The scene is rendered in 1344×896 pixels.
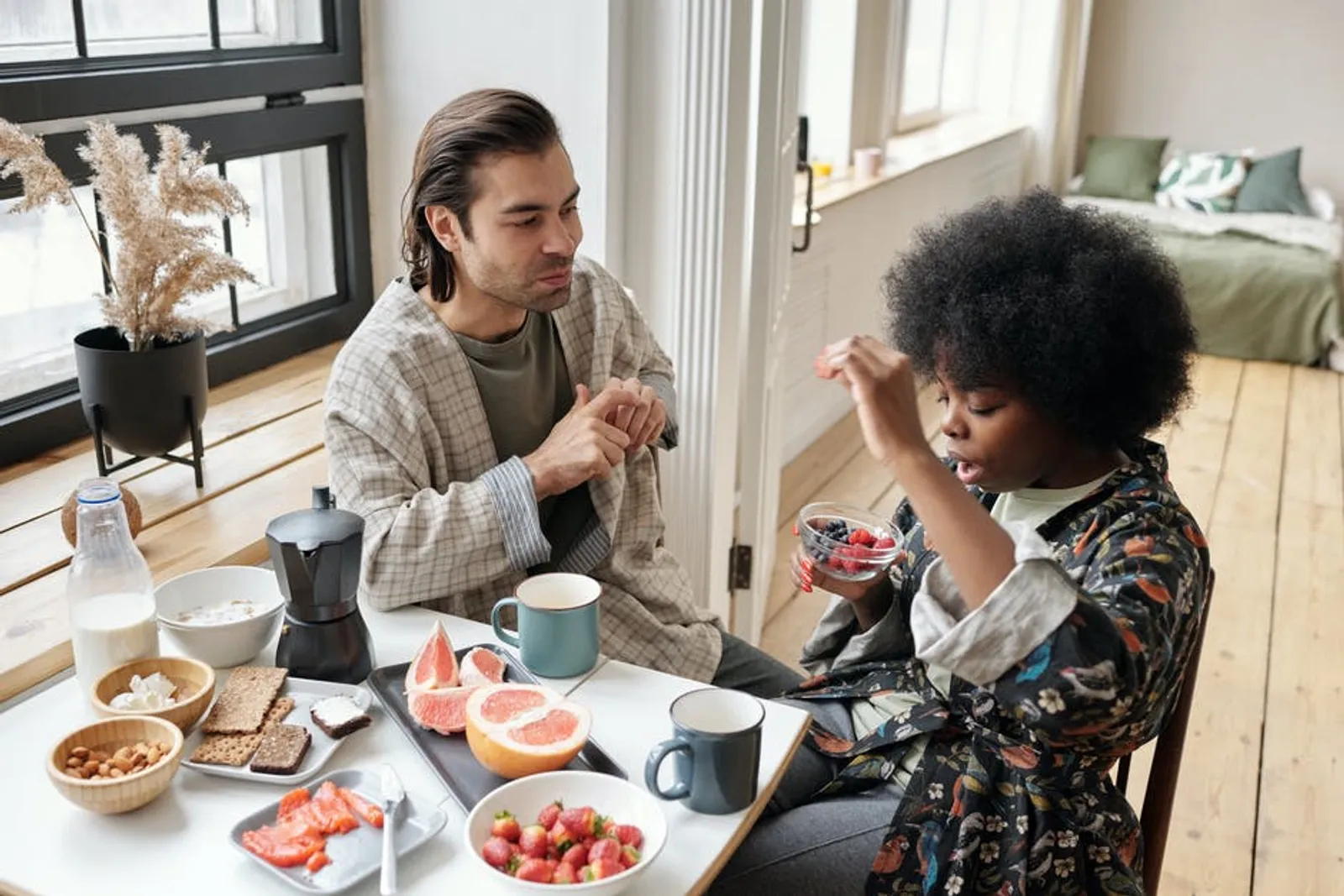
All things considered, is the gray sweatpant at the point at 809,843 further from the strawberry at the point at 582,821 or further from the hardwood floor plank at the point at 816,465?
the hardwood floor plank at the point at 816,465

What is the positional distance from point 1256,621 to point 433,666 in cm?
245

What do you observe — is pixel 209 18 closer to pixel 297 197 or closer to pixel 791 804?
pixel 297 197

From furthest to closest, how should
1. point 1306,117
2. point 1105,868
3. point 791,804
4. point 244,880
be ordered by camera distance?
1. point 1306,117
2. point 791,804
3. point 1105,868
4. point 244,880

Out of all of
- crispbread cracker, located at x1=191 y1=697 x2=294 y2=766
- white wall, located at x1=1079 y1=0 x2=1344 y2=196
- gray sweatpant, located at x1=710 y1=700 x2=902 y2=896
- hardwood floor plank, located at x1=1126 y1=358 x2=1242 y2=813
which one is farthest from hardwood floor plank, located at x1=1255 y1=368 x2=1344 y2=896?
white wall, located at x1=1079 y1=0 x2=1344 y2=196

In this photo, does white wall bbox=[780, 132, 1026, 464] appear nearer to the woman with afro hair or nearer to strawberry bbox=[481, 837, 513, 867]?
the woman with afro hair

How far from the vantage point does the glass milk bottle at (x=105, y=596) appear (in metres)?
1.21

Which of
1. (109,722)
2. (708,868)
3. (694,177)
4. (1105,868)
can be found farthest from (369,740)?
(694,177)

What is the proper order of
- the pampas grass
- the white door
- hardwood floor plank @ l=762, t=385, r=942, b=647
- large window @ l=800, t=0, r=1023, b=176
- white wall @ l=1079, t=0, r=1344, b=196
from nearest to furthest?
the pampas grass
the white door
hardwood floor plank @ l=762, t=385, r=942, b=647
large window @ l=800, t=0, r=1023, b=176
white wall @ l=1079, t=0, r=1344, b=196

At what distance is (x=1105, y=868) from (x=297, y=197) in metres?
1.77

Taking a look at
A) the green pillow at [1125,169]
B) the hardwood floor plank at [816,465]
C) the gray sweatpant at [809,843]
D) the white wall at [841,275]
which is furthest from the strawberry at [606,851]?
Answer: the green pillow at [1125,169]

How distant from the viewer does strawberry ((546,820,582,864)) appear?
3.37 ft

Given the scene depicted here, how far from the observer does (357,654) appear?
51.7 inches

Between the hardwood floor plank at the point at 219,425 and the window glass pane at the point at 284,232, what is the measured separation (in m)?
0.12

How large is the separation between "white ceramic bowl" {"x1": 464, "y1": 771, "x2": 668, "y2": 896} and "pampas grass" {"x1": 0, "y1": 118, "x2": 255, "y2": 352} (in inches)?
34.3
